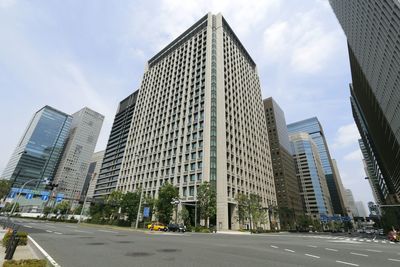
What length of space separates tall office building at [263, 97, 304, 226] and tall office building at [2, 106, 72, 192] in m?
168

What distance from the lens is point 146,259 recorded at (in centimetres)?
991

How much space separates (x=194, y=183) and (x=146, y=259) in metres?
47.3

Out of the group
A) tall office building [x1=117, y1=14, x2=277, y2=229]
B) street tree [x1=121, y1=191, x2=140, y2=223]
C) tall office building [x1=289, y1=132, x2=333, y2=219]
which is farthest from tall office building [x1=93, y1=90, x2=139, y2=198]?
tall office building [x1=289, y1=132, x2=333, y2=219]

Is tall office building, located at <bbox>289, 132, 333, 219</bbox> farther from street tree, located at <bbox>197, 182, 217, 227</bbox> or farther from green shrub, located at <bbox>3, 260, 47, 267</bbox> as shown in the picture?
green shrub, located at <bbox>3, 260, 47, 267</bbox>

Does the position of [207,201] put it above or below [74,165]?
below

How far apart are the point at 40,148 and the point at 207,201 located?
601ft

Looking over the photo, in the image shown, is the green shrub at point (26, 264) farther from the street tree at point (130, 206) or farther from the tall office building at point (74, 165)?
the tall office building at point (74, 165)

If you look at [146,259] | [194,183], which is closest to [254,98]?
[194,183]

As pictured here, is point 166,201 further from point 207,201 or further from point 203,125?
point 203,125

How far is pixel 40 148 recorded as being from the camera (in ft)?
572

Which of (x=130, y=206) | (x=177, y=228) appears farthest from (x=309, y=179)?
(x=177, y=228)

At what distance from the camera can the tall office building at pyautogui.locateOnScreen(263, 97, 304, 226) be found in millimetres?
121213

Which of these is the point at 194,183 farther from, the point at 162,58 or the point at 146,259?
the point at 162,58

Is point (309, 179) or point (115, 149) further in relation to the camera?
point (309, 179)
